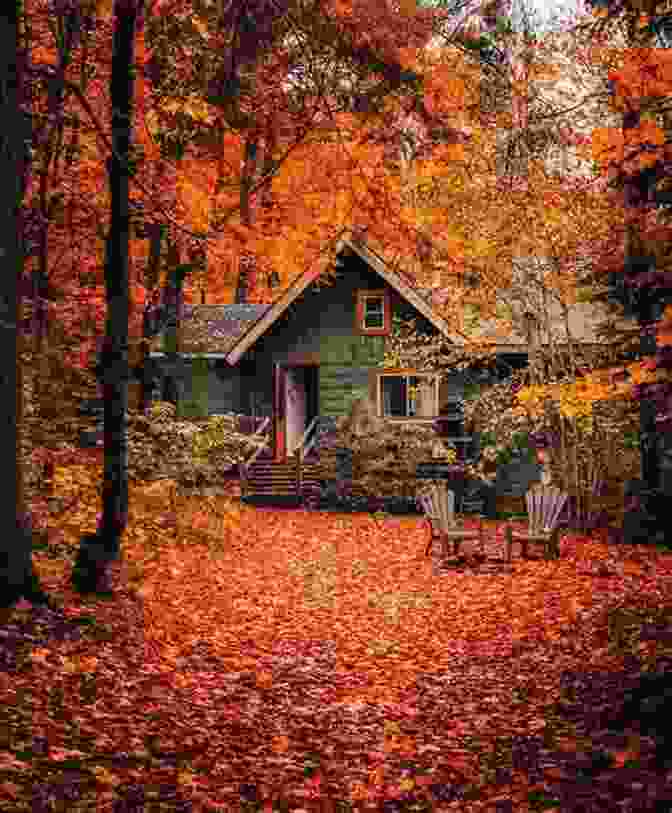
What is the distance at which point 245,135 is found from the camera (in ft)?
52.1

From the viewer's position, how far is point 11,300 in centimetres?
733

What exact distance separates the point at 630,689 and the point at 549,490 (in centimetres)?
897

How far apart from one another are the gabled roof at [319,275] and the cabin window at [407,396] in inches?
81.2

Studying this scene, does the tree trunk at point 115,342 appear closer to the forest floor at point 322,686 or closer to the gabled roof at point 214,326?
the forest floor at point 322,686

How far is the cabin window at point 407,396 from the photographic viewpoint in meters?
24.9

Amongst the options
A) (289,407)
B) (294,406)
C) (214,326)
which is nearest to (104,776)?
(289,407)

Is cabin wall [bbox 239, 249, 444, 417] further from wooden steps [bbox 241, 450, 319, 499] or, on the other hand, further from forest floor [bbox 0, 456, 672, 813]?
forest floor [bbox 0, 456, 672, 813]

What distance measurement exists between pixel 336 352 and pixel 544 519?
11374 millimetres

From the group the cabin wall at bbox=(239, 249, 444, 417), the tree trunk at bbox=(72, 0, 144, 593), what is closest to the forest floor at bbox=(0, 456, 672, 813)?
the tree trunk at bbox=(72, 0, 144, 593)

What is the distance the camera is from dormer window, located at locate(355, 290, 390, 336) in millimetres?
25500

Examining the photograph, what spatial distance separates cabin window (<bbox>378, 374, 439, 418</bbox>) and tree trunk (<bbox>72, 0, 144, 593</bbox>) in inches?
600

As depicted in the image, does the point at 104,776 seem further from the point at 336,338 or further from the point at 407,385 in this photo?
the point at 336,338

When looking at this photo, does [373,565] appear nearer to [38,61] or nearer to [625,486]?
[625,486]

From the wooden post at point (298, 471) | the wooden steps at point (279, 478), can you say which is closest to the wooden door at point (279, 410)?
the wooden steps at point (279, 478)
